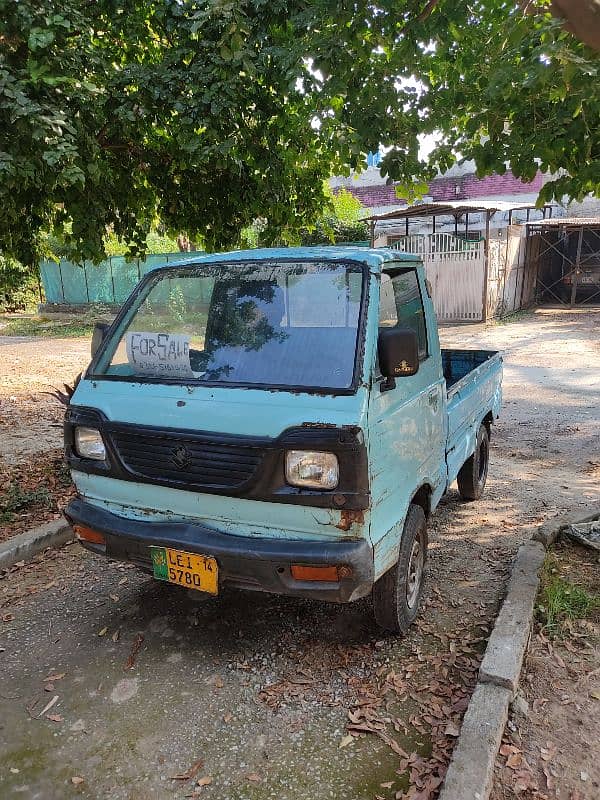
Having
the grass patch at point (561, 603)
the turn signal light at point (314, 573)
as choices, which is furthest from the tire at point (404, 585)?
the grass patch at point (561, 603)

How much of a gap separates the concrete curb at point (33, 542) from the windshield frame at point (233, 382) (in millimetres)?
1642

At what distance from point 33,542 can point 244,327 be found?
2.40 meters

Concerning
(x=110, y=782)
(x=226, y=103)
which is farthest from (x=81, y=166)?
(x=110, y=782)

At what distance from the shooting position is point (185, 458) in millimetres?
2768

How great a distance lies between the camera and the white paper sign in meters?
3.10

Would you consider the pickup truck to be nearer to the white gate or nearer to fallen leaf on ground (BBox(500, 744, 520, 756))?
fallen leaf on ground (BBox(500, 744, 520, 756))

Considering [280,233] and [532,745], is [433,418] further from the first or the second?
[280,233]

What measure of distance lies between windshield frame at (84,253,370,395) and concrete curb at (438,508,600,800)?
4.86 feet

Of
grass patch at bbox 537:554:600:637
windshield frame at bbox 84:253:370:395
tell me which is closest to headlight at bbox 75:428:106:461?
windshield frame at bbox 84:253:370:395

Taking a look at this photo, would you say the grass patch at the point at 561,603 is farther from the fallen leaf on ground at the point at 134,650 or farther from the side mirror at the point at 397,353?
the fallen leaf on ground at the point at 134,650

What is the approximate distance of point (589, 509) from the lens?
4832 mm

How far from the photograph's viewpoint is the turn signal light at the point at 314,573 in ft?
8.46

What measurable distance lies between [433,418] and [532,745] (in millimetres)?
1737

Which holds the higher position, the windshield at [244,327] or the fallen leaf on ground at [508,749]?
the windshield at [244,327]
